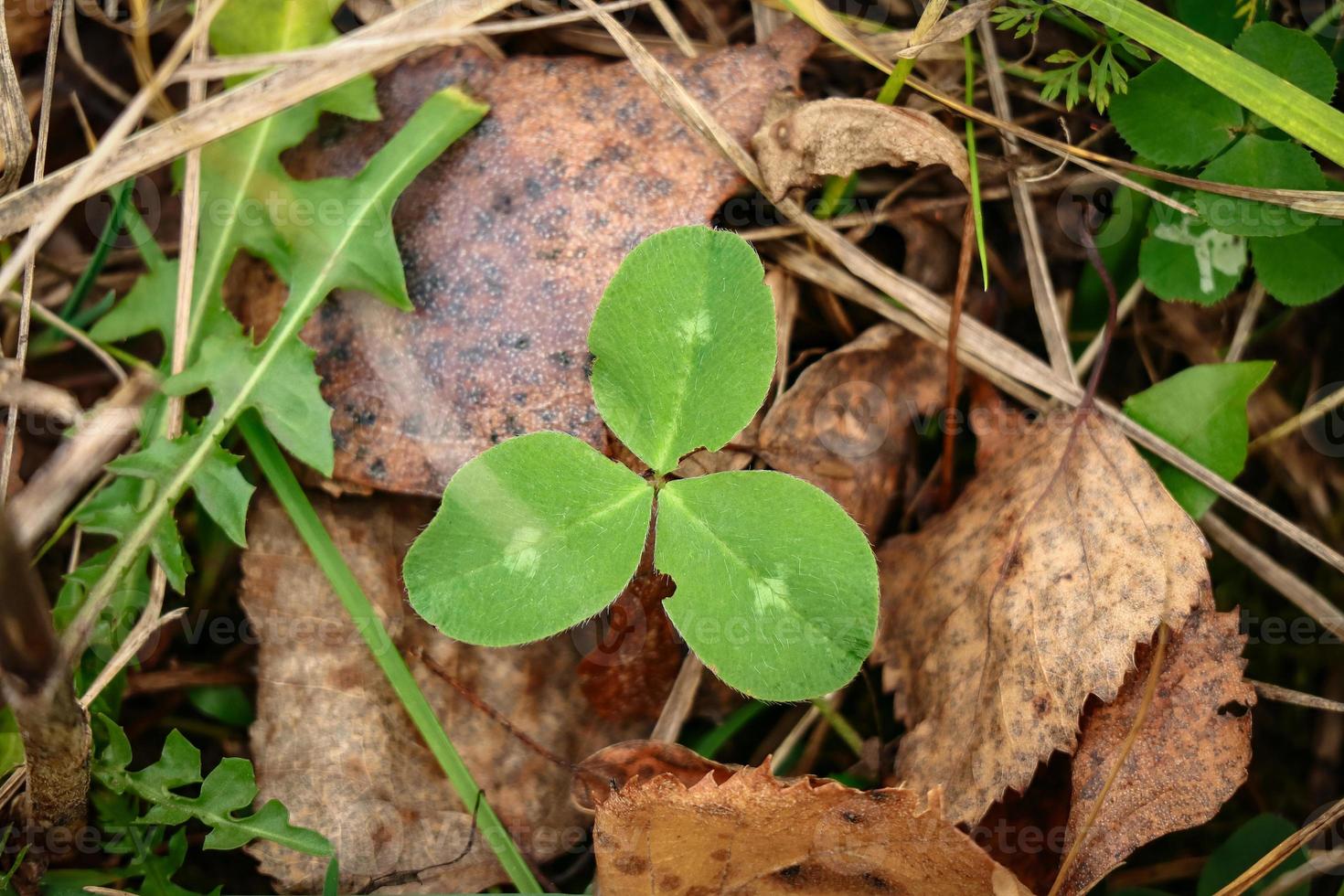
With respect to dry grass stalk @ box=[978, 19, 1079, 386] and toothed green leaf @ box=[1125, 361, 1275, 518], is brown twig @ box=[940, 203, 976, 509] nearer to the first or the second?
dry grass stalk @ box=[978, 19, 1079, 386]

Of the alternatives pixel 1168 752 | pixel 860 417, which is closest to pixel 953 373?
pixel 860 417

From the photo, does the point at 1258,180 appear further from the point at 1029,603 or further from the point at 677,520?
the point at 677,520

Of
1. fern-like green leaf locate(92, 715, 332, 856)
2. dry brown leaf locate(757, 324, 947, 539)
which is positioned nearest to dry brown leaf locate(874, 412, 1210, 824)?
dry brown leaf locate(757, 324, 947, 539)

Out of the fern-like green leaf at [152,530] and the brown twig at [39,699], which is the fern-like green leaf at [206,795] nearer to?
the brown twig at [39,699]

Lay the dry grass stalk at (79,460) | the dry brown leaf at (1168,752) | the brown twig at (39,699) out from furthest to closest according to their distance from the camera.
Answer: the dry brown leaf at (1168,752) → the dry grass stalk at (79,460) → the brown twig at (39,699)

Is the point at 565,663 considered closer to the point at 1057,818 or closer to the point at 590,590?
the point at 590,590

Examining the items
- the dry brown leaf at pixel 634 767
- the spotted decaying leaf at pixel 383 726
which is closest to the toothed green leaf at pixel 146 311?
the spotted decaying leaf at pixel 383 726

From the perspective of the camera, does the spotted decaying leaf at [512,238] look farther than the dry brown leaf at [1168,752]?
Yes
